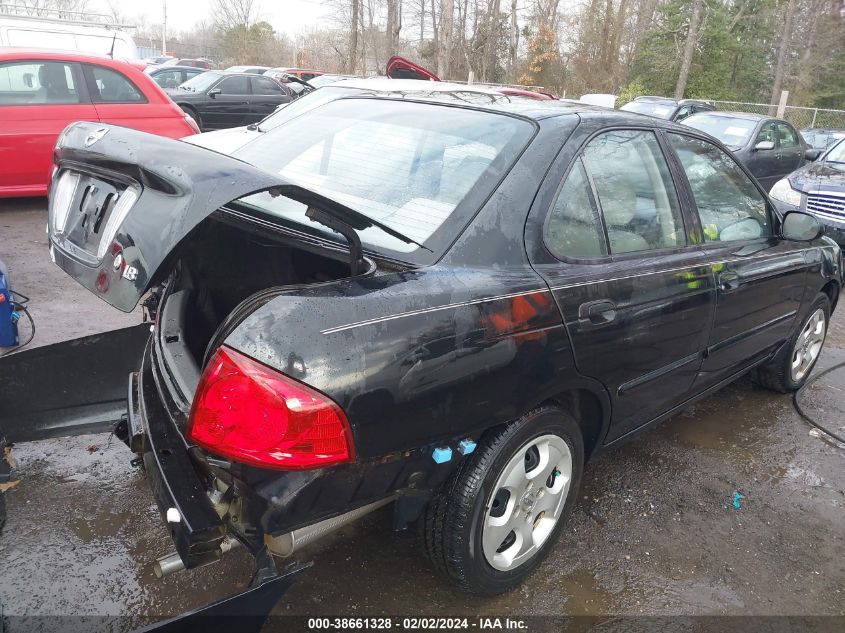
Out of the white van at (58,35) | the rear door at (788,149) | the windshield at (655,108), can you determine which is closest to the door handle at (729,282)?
the rear door at (788,149)

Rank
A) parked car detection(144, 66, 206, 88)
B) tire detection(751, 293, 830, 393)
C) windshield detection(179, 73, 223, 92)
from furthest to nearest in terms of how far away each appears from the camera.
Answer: parked car detection(144, 66, 206, 88)
windshield detection(179, 73, 223, 92)
tire detection(751, 293, 830, 393)

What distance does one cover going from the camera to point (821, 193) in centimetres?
707

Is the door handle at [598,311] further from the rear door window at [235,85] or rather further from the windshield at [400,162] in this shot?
the rear door window at [235,85]

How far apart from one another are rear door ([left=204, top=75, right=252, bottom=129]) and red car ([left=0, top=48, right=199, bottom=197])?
550 cm

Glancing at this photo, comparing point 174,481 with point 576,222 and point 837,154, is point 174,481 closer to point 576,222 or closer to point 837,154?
point 576,222

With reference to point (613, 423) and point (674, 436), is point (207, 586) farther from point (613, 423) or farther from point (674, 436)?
point (674, 436)

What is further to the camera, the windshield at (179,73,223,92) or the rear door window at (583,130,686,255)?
the windshield at (179,73,223,92)

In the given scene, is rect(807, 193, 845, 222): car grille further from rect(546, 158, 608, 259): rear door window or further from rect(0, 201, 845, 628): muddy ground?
rect(546, 158, 608, 259): rear door window

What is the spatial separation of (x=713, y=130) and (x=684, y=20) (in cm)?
2257

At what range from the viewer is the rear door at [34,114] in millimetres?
6637

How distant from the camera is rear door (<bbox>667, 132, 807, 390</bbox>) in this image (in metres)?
3.06

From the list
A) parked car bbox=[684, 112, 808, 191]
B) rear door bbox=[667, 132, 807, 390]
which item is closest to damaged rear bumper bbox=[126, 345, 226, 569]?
rear door bbox=[667, 132, 807, 390]

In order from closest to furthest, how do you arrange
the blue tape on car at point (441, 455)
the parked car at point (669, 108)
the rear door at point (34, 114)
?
1. the blue tape on car at point (441, 455)
2. the rear door at point (34, 114)
3. the parked car at point (669, 108)

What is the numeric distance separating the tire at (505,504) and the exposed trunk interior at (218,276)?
813mm
